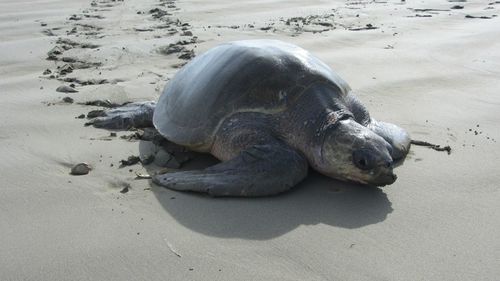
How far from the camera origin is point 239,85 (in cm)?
271

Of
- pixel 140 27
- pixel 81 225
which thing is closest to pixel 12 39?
pixel 140 27

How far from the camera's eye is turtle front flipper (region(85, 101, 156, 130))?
331 cm

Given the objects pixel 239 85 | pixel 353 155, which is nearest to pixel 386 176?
pixel 353 155

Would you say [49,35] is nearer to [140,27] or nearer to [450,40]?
[140,27]

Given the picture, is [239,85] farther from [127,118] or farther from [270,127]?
[127,118]

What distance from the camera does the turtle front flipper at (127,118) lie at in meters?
3.31

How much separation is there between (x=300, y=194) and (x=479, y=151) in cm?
109

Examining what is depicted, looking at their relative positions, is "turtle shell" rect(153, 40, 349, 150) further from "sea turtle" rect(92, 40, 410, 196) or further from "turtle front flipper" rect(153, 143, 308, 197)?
"turtle front flipper" rect(153, 143, 308, 197)

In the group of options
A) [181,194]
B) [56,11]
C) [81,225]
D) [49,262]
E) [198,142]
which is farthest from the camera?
[56,11]

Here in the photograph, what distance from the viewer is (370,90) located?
3955 millimetres

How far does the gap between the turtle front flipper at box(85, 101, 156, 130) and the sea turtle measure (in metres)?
0.33

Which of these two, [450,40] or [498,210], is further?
[450,40]

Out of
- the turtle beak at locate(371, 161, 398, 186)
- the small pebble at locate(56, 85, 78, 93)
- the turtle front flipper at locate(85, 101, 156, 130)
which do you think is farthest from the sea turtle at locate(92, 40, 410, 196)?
the small pebble at locate(56, 85, 78, 93)

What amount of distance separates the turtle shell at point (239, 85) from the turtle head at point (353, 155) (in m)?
0.29
